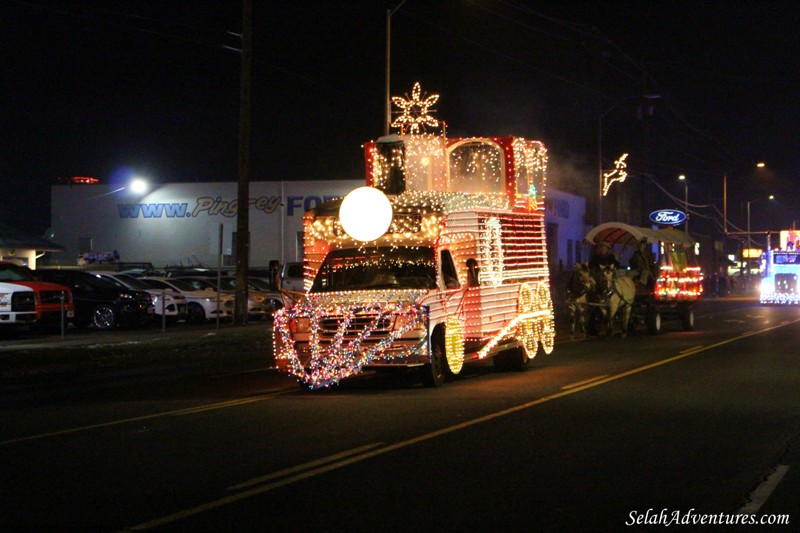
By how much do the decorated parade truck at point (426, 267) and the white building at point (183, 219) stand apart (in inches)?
1495

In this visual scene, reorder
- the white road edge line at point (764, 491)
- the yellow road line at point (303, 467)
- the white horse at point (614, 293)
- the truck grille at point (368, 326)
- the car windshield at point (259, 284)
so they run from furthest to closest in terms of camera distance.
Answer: the car windshield at point (259, 284), the white horse at point (614, 293), the truck grille at point (368, 326), the yellow road line at point (303, 467), the white road edge line at point (764, 491)

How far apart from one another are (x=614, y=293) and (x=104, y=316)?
13931 mm

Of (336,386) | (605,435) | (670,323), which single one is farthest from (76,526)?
(670,323)

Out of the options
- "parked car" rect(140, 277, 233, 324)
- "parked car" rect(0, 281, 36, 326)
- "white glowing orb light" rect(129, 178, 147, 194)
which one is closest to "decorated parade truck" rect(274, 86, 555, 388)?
"parked car" rect(0, 281, 36, 326)

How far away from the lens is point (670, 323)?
37.2m

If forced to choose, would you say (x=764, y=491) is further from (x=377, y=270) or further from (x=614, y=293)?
(x=614, y=293)

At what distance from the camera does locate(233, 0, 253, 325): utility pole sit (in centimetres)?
3055

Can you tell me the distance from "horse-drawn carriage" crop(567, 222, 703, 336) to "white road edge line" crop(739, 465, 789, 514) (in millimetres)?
18820

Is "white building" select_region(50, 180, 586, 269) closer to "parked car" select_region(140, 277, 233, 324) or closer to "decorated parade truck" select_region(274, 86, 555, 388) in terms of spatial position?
"parked car" select_region(140, 277, 233, 324)

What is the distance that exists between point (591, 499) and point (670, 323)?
29.7 meters

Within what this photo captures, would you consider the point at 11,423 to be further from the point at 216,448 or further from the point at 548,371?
the point at 548,371

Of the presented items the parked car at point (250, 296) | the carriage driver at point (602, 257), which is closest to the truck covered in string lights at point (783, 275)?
the carriage driver at point (602, 257)

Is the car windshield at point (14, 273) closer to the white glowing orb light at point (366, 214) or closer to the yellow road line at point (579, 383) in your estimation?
the white glowing orb light at point (366, 214)

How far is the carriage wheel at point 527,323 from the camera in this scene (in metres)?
19.4
